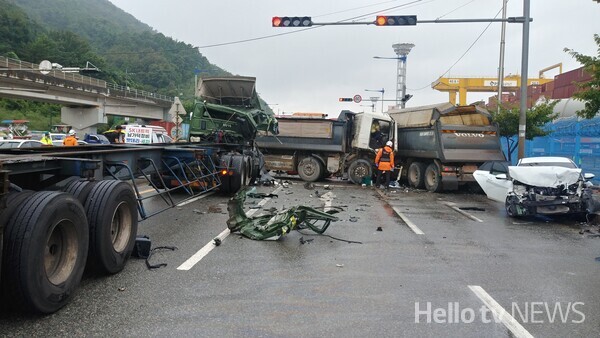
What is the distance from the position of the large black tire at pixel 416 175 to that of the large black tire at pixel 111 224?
42.7ft

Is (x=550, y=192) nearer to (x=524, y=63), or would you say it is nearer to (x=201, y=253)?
(x=524, y=63)

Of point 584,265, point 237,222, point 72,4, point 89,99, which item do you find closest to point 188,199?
point 237,222

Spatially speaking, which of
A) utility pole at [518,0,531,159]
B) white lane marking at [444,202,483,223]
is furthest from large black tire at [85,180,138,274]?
utility pole at [518,0,531,159]

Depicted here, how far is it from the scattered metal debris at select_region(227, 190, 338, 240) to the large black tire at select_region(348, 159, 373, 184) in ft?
33.3

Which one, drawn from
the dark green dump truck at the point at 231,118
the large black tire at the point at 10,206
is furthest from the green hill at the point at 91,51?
the large black tire at the point at 10,206

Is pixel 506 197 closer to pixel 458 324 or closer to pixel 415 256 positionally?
pixel 415 256

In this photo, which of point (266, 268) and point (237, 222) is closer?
point (266, 268)

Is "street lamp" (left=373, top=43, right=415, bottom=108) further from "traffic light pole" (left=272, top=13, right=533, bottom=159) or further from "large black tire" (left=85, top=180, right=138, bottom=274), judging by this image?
"large black tire" (left=85, top=180, right=138, bottom=274)

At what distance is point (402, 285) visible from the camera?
5.40 meters

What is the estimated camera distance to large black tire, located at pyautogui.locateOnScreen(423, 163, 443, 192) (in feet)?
52.3

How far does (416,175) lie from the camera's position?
1764 cm

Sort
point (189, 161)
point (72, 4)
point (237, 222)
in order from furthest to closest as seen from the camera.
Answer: point (72, 4) → point (189, 161) → point (237, 222)

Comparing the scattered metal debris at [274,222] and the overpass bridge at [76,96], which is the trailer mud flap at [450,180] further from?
the overpass bridge at [76,96]

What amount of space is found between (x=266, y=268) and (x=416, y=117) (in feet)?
43.1
